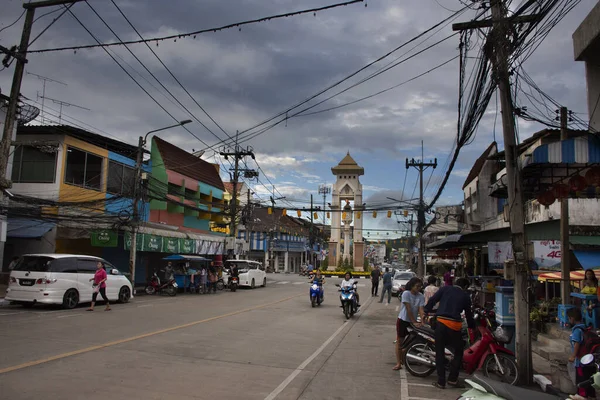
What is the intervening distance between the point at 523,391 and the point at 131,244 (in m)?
22.1

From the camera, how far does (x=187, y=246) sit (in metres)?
29.2

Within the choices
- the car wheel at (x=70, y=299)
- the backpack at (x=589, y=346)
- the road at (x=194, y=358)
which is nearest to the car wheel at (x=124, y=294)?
the car wheel at (x=70, y=299)

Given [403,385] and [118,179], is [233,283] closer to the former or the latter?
[118,179]

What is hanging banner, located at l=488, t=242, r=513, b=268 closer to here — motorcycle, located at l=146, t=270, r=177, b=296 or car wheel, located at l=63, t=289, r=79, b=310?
car wheel, located at l=63, t=289, r=79, b=310

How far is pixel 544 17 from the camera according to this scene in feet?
27.4

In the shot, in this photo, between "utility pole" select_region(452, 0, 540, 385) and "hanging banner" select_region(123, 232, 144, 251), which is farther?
"hanging banner" select_region(123, 232, 144, 251)

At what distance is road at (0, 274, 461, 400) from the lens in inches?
255

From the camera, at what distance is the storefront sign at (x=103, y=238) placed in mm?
22531

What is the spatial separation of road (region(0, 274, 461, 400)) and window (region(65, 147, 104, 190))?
1102 centimetres

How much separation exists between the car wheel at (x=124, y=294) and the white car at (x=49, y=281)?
1869 mm

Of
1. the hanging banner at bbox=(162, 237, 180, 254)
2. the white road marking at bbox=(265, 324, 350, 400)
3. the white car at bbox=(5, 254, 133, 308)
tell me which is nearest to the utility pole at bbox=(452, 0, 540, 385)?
the white road marking at bbox=(265, 324, 350, 400)

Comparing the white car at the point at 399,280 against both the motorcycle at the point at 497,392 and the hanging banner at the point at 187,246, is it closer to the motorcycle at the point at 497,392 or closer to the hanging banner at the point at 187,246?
the hanging banner at the point at 187,246

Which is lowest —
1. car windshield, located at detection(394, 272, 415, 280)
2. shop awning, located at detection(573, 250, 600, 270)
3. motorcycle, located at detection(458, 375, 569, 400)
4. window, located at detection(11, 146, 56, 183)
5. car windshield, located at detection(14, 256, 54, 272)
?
car windshield, located at detection(394, 272, 415, 280)

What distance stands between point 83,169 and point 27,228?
13.9ft
